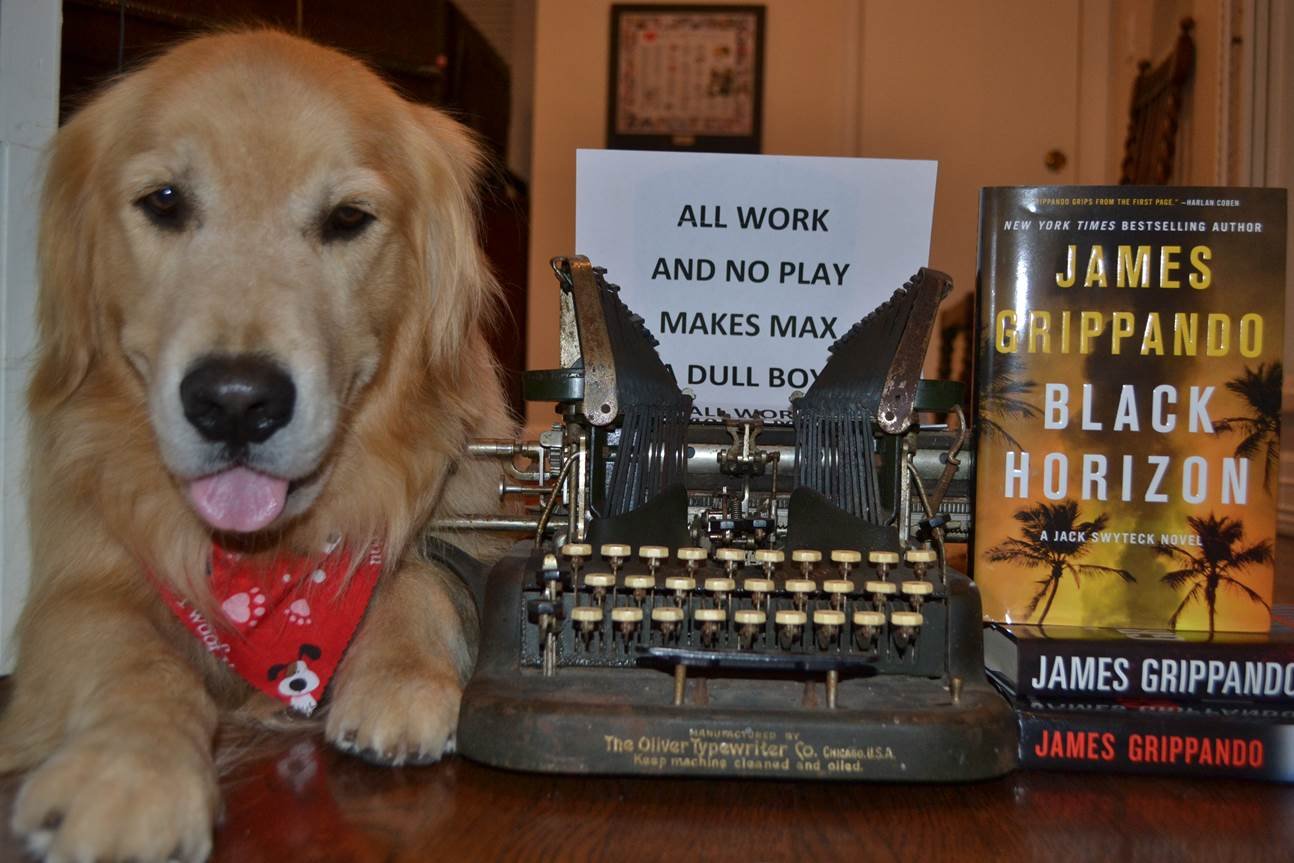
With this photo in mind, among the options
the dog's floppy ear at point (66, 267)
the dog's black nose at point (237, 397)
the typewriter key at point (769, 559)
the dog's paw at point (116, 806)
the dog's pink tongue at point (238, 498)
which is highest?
the dog's floppy ear at point (66, 267)

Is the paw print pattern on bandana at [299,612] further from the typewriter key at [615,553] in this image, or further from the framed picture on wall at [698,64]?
the framed picture on wall at [698,64]

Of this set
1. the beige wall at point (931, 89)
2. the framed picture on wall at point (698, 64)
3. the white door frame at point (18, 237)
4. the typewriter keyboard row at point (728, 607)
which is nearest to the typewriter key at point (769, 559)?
the typewriter keyboard row at point (728, 607)

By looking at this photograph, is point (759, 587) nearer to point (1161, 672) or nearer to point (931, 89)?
point (1161, 672)

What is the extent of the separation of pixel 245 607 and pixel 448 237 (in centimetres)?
59

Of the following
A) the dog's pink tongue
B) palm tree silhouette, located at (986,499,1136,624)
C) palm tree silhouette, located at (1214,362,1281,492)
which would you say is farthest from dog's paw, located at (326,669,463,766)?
palm tree silhouette, located at (1214,362,1281,492)

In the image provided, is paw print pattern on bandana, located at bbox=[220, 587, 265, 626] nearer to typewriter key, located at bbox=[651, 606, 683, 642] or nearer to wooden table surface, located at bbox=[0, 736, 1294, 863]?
wooden table surface, located at bbox=[0, 736, 1294, 863]

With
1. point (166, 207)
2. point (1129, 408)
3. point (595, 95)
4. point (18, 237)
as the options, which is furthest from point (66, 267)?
point (595, 95)

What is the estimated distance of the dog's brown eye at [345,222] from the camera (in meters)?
1.33

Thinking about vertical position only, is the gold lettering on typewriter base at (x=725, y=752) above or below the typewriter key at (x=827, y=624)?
below

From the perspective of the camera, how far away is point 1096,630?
117 cm

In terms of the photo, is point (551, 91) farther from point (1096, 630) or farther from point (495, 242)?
point (1096, 630)

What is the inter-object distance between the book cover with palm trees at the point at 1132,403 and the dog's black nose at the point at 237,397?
797mm

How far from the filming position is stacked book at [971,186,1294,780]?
3.97 ft

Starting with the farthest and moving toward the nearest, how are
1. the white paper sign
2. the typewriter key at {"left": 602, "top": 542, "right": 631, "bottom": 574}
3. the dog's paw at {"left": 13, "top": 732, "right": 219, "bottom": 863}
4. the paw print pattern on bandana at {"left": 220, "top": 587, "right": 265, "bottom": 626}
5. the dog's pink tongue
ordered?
the white paper sign
the paw print pattern on bandana at {"left": 220, "top": 587, "right": 265, "bottom": 626}
the dog's pink tongue
the typewriter key at {"left": 602, "top": 542, "right": 631, "bottom": 574}
the dog's paw at {"left": 13, "top": 732, "right": 219, "bottom": 863}
